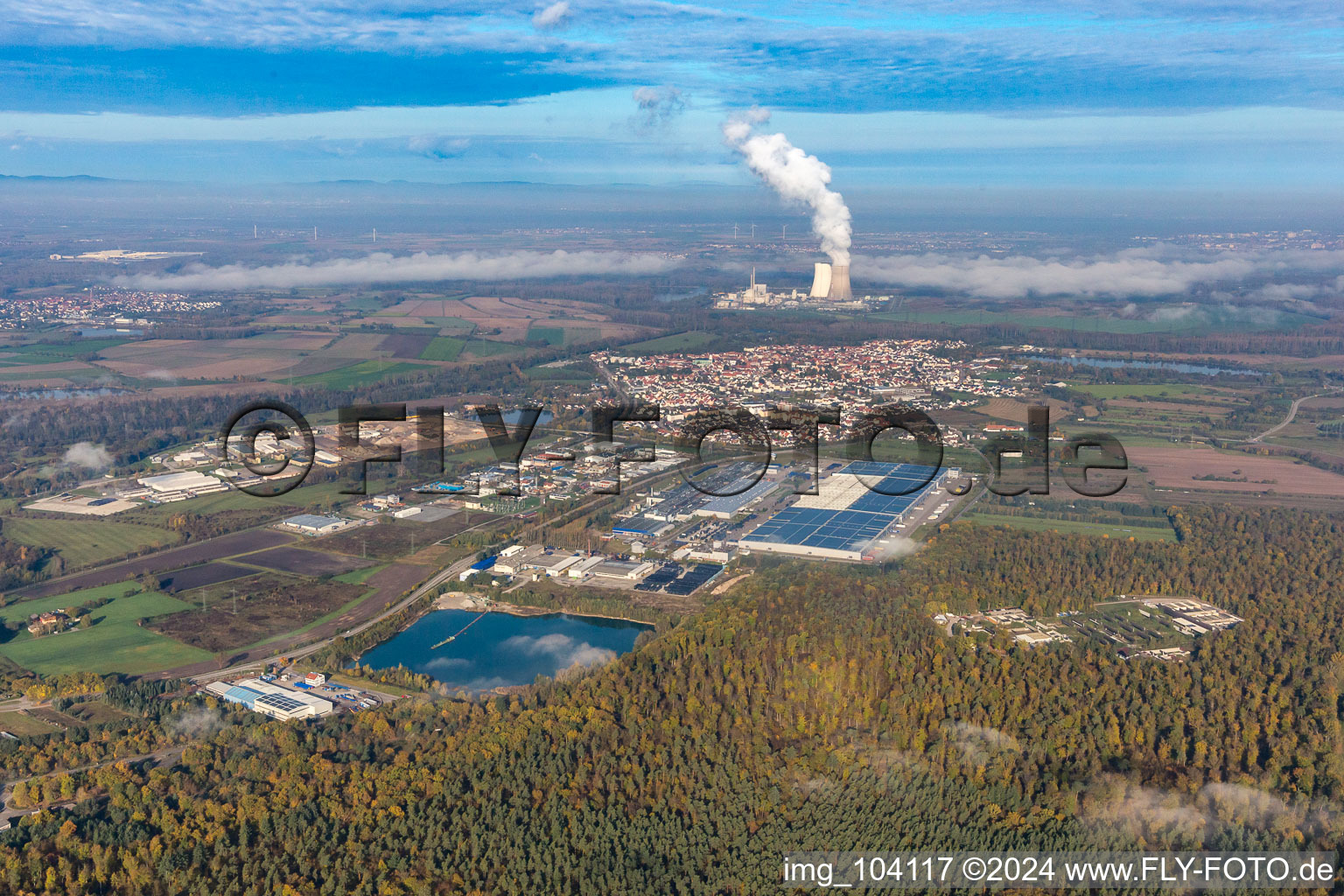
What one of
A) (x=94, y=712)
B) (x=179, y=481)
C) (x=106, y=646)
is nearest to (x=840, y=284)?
(x=179, y=481)

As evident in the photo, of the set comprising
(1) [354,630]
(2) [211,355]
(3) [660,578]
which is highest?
(2) [211,355]

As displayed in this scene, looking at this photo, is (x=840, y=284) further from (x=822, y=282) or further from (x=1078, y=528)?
(x=1078, y=528)

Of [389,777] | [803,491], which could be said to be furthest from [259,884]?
[803,491]

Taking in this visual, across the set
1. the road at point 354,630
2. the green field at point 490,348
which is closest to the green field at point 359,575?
the road at point 354,630

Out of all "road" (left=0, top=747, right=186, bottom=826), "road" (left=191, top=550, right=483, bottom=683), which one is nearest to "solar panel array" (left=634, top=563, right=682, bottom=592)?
"road" (left=191, top=550, right=483, bottom=683)

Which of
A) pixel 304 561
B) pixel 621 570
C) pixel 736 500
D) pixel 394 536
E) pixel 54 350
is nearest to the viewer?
pixel 621 570

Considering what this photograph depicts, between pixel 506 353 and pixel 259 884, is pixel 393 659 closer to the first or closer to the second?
pixel 259 884

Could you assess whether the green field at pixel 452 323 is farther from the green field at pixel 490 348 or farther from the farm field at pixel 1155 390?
the farm field at pixel 1155 390
